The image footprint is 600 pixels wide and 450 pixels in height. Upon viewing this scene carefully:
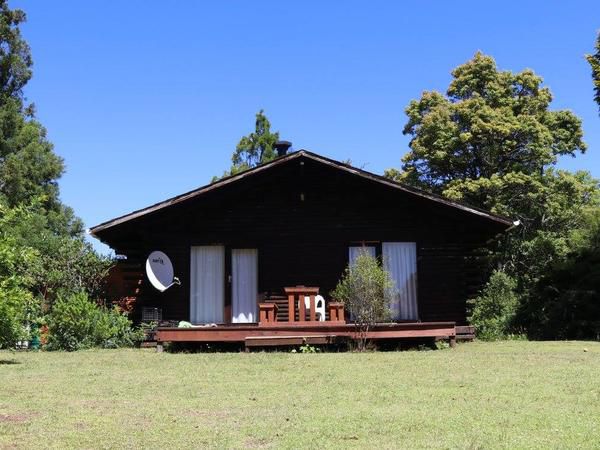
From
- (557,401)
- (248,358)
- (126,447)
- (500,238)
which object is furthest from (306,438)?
(500,238)

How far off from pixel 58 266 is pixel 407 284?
8785mm

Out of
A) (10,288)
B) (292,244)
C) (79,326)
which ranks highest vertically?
(292,244)

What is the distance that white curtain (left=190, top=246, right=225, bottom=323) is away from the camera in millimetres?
16531

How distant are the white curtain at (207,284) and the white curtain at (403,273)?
408cm

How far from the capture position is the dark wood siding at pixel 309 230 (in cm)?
1652

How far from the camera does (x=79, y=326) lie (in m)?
14.7

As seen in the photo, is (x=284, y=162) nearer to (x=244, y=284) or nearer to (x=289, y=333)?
(x=244, y=284)

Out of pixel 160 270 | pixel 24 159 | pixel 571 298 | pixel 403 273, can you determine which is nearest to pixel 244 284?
pixel 160 270

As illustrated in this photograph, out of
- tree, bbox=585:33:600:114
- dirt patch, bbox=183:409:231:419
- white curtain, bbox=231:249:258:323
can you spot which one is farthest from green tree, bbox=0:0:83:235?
dirt patch, bbox=183:409:231:419

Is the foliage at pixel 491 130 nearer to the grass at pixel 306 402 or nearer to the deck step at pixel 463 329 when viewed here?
the deck step at pixel 463 329

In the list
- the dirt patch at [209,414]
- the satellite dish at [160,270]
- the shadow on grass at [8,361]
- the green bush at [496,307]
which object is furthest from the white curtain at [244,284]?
the dirt patch at [209,414]

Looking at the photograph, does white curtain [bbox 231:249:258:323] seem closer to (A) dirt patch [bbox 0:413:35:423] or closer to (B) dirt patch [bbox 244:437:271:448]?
(A) dirt patch [bbox 0:413:35:423]

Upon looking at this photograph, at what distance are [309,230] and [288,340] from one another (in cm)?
369

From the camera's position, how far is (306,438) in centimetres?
588
